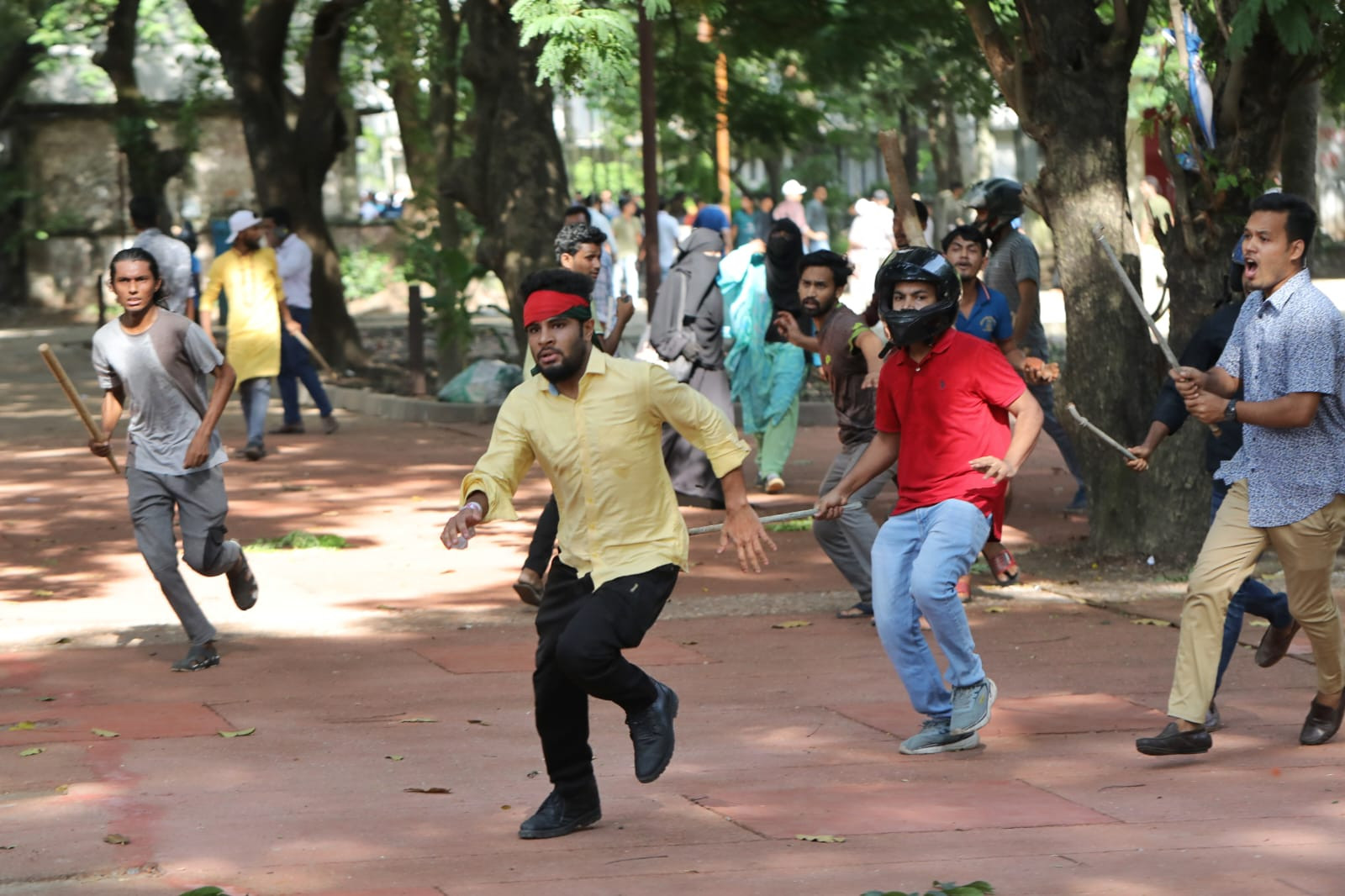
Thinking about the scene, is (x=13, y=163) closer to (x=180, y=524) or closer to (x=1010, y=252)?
(x=1010, y=252)

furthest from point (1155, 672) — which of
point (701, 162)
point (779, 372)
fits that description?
point (701, 162)

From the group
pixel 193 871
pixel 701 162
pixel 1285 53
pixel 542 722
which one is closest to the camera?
pixel 193 871

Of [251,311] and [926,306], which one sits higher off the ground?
[926,306]

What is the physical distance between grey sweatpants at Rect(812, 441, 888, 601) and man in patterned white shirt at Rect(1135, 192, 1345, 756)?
8.66 ft

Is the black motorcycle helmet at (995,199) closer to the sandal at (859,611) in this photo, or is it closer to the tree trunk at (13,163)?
the sandal at (859,611)

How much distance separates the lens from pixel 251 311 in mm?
14141

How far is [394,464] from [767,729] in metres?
8.01


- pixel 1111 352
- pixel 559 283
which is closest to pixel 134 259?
pixel 559 283

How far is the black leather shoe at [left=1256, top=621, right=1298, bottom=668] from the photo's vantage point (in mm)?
6672

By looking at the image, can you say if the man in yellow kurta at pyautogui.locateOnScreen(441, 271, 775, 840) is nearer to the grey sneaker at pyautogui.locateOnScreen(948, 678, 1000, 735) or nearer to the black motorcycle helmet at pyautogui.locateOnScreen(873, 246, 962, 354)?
the black motorcycle helmet at pyautogui.locateOnScreen(873, 246, 962, 354)

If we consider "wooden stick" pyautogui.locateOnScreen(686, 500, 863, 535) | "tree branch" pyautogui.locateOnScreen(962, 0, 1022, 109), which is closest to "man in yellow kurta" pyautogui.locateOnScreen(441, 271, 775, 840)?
"wooden stick" pyautogui.locateOnScreen(686, 500, 863, 535)

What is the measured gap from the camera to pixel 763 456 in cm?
1244

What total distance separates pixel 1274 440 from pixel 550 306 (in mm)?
2389

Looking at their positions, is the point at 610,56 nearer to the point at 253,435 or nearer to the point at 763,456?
the point at 763,456
